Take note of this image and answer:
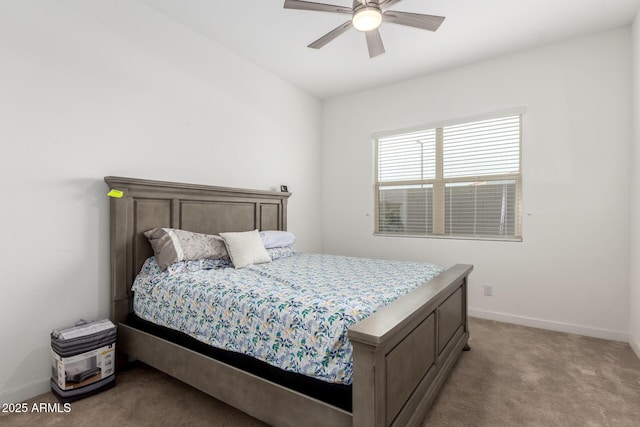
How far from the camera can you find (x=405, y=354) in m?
1.55

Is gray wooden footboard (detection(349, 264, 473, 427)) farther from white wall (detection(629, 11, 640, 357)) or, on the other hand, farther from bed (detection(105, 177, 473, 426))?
white wall (detection(629, 11, 640, 357))

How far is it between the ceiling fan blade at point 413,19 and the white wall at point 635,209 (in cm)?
196

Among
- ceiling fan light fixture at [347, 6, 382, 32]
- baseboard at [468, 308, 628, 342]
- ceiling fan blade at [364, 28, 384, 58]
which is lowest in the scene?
baseboard at [468, 308, 628, 342]

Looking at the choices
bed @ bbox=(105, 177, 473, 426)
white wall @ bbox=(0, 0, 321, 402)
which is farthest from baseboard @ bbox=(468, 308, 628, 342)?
white wall @ bbox=(0, 0, 321, 402)

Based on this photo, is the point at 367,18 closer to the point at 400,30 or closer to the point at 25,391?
the point at 400,30

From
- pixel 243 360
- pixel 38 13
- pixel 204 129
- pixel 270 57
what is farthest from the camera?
pixel 270 57

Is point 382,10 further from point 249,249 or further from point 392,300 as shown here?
point 249,249

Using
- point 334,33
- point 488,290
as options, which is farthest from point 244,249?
point 488,290

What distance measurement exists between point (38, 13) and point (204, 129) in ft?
4.41

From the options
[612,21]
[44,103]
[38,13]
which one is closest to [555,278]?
[612,21]

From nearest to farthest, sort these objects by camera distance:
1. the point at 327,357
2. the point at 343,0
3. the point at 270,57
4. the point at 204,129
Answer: the point at 327,357 < the point at 343,0 < the point at 204,129 < the point at 270,57

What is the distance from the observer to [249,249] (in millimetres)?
2756

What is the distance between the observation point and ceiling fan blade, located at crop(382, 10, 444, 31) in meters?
2.08

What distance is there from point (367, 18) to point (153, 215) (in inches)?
84.0
